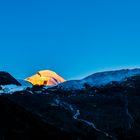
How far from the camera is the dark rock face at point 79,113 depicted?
9506cm

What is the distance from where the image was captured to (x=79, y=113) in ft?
482

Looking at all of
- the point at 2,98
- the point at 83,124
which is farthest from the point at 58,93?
the point at 2,98

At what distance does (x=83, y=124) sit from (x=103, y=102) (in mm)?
31484

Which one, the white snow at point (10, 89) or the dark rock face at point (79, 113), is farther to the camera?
the white snow at point (10, 89)

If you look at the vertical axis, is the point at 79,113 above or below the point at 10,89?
below

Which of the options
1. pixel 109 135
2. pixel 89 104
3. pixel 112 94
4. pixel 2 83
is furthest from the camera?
pixel 2 83

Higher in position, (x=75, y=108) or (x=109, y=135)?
(x=75, y=108)

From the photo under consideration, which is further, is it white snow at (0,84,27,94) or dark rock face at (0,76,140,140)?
white snow at (0,84,27,94)

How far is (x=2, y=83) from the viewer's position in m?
188

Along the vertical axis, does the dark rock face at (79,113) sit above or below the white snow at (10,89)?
below

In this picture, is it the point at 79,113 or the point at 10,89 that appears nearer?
the point at 79,113

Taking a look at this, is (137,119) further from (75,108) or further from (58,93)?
(58,93)

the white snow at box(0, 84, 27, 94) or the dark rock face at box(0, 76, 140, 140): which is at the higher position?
the white snow at box(0, 84, 27, 94)

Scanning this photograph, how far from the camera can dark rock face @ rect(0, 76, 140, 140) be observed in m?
95.1
